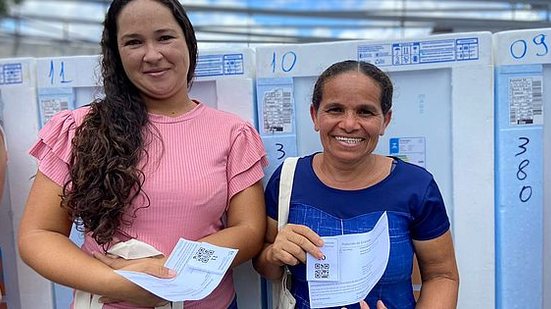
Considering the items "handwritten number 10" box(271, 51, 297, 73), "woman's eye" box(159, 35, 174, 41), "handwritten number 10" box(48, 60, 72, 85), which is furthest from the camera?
"handwritten number 10" box(48, 60, 72, 85)

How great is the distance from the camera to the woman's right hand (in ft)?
4.54

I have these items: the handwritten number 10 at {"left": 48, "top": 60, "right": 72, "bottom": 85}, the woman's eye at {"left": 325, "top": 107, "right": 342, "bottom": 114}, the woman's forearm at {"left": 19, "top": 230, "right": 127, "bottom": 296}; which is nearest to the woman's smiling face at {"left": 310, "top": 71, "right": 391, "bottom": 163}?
the woman's eye at {"left": 325, "top": 107, "right": 342, "bottom": 114}

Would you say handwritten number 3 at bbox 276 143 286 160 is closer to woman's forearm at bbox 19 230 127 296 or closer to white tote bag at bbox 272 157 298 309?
white tote bag at bbox 272 157 298 309

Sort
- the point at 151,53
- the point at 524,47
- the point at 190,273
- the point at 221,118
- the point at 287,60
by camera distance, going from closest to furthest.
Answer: the point at 190,273, the point at 151,53, the point at 221,118, the point at 524,47, the point at 287,60

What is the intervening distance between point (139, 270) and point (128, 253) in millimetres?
97

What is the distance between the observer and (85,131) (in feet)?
4.83

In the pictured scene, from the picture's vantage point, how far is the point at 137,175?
1.43 meters

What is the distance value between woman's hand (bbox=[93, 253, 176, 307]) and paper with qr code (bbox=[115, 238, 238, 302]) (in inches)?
0.9

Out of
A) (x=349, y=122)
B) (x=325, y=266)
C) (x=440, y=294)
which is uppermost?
(x=349, y=122)

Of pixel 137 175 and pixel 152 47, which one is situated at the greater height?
pixel 152 47

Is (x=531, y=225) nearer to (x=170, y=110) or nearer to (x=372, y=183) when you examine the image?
(x=372, y=183)

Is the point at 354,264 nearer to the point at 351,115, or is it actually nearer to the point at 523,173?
the point at 351,115

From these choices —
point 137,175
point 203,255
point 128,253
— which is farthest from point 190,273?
point 137,175

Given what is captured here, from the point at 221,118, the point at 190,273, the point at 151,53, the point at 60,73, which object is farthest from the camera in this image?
the point at 60,73
